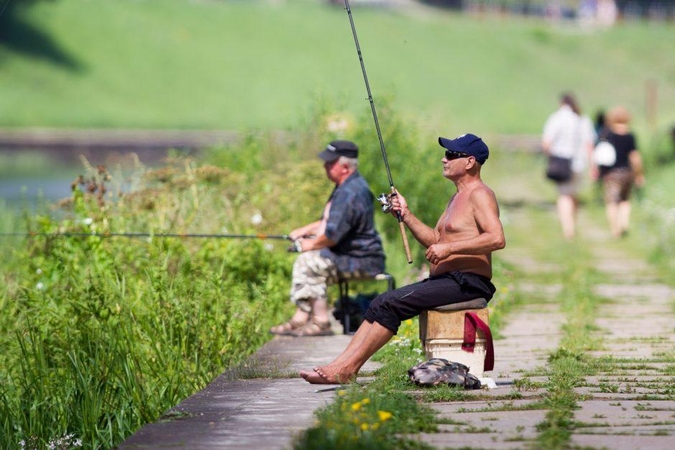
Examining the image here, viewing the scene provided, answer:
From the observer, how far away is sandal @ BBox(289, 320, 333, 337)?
951 centimetres

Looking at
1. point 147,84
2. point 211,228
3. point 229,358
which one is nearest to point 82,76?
point 147,84

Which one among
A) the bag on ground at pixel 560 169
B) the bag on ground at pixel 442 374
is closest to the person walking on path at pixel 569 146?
the bag on ground at pixel 560 169

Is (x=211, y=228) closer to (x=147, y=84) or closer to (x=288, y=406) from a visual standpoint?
(x=288, y=406)

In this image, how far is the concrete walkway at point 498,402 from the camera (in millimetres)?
5703

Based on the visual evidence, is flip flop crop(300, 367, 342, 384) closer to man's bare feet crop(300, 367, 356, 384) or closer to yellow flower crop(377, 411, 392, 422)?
man's bare feet crop(300, 367, 356, 384)

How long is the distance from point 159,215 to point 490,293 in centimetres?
528

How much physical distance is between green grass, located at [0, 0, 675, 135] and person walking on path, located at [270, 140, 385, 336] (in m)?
36.0

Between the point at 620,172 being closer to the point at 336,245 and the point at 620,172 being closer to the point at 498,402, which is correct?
the point at 336,245

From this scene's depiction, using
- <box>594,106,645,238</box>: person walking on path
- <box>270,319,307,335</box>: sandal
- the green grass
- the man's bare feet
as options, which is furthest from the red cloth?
the green grass

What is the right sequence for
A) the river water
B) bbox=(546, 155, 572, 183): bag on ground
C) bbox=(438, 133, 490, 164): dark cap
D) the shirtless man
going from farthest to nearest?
the river water → bbox=(546, 155, 572, 183): bag on ground → bbox=(438, 133, 490, 164): dark cap → the shirtless man

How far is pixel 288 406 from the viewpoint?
655cm

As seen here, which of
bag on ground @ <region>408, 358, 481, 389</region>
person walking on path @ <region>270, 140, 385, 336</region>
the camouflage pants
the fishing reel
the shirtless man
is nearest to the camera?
bag on ground @ <region>408, 358, 481, 389</region>

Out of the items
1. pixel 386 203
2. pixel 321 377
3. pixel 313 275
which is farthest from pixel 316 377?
pixel 313 275

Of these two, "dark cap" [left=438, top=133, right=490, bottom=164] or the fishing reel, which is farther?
"dark cap" [left=438, top=133, right=490, bottom=164]
